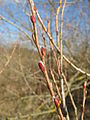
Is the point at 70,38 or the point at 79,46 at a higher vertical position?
the point at 70,38

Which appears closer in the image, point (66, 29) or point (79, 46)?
point (66, 29)


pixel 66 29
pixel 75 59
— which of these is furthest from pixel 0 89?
pixel 66 29

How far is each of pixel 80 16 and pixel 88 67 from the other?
41.1 inches

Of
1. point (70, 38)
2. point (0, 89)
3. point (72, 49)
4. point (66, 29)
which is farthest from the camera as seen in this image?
point (0, 89)

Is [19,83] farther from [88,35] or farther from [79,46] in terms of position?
[88,35]

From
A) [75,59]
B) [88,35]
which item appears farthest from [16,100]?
[88,35]

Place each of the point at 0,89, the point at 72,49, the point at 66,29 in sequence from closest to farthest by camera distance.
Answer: the point at 66,29 < the point at 72,49 < the point at 0,89

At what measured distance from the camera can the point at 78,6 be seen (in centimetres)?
327

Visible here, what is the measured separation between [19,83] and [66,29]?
7.09 feet

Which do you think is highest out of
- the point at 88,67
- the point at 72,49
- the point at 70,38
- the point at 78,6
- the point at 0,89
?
the point at 78,6

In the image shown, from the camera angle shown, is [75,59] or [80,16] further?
[75,59]

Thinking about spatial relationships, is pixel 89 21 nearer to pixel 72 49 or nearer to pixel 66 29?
pixel 66 29

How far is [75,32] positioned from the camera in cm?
343

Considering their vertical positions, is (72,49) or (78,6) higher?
(78,6)
